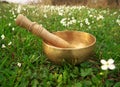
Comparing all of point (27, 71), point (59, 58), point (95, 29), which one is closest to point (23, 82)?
point (27, 71)

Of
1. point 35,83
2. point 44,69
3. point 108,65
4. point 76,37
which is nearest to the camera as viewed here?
point 108,65

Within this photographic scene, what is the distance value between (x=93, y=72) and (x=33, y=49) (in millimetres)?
1021

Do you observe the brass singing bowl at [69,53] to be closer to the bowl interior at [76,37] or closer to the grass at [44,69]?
the grass at [44,69]

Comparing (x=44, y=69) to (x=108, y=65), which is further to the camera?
(x=44, y=69)

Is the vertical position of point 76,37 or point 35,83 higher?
point 76,37

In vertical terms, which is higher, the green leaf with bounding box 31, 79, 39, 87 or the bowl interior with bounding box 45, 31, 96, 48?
the bowl interior with bounding box 45, 31, 96, 48

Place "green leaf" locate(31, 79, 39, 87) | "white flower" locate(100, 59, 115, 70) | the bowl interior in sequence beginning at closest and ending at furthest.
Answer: "white flower" locate(100, 59, 115, 70), "green leaf" locate(31, 79, 39, 87), the bowl interior

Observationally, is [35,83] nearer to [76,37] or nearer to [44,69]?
[44,69]

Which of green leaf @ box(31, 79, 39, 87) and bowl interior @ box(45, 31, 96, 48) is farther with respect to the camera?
bowl interior @ box(45, 31, 96, 48)

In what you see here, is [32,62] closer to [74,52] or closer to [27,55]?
[27,55]

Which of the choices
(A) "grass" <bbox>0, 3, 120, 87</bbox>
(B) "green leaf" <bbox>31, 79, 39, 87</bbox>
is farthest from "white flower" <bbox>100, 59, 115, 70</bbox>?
(B) "green leaf" <bbox>31, 79, 39, 87</bbox>

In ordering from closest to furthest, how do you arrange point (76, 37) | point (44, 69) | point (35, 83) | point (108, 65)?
point (108, 65)
point (35, 83)
point (44, 69)
point (76, 37)

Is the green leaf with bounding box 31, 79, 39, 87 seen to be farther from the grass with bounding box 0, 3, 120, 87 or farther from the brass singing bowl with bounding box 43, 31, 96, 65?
the brass singing bowl with bounding box 43, 31, 96, 65

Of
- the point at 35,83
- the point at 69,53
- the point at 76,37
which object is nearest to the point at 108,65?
the point at 69,53
